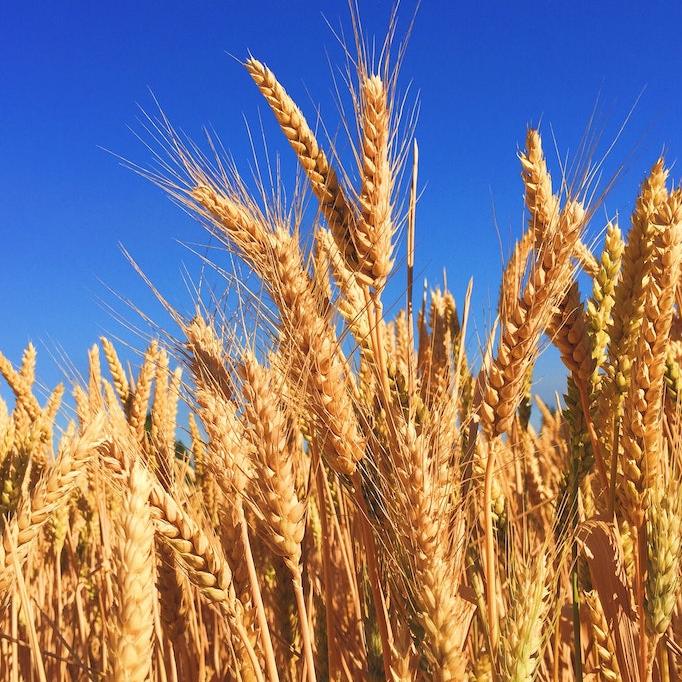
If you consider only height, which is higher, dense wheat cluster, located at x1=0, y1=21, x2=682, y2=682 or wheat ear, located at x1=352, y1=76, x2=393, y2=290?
wheat ear, located at x1=352, y1=76, x2=393, y2=290

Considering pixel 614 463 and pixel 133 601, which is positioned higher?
pixel 614 463

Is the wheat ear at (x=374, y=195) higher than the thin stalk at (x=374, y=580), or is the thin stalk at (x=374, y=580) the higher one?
the wheat ear at (x=374, y=195)

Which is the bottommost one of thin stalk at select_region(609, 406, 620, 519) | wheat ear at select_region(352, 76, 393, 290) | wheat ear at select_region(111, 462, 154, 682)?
wheat ear at select_region(111, 462, 154, 682)

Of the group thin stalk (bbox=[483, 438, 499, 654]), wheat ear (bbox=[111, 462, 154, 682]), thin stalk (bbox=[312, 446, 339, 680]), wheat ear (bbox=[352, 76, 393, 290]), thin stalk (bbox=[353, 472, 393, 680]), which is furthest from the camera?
thin stalk (bbox=[312, 446, 339, 680])

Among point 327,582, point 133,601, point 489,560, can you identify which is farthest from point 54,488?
point 489,560

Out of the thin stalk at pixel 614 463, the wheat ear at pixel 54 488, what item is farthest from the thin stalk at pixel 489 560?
the wheat ear at pixel 54 488

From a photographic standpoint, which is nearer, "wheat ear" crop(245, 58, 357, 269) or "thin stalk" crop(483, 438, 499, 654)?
"thin stalk" crop(483, 438, 499, 654)

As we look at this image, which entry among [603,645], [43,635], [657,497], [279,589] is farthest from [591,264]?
[43,635]

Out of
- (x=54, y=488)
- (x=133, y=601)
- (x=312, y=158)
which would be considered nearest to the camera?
(x=133, y=601)

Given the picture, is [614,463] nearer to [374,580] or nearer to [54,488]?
[374,580]

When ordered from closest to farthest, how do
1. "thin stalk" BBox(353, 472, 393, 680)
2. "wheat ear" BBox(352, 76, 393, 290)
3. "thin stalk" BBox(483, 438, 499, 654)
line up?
"thin stalk" BBox(483, 438, 499, 654)
"thin stalk" BBox(353, 472, 393, 680)
"wheat ear" BBox(352, 76, 393, 290)

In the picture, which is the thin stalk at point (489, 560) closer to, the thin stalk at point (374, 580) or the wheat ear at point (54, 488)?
the thin stalk at point (374, 580)

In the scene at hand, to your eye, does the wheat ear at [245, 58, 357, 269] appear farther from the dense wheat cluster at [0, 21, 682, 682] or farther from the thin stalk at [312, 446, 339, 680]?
the thin stalk at [312, 446, 339, 680]

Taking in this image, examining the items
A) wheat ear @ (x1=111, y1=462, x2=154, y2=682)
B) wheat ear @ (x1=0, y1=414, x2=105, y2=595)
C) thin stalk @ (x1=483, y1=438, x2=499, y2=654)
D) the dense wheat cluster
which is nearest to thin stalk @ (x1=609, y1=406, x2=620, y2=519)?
the dense wheat cluster
